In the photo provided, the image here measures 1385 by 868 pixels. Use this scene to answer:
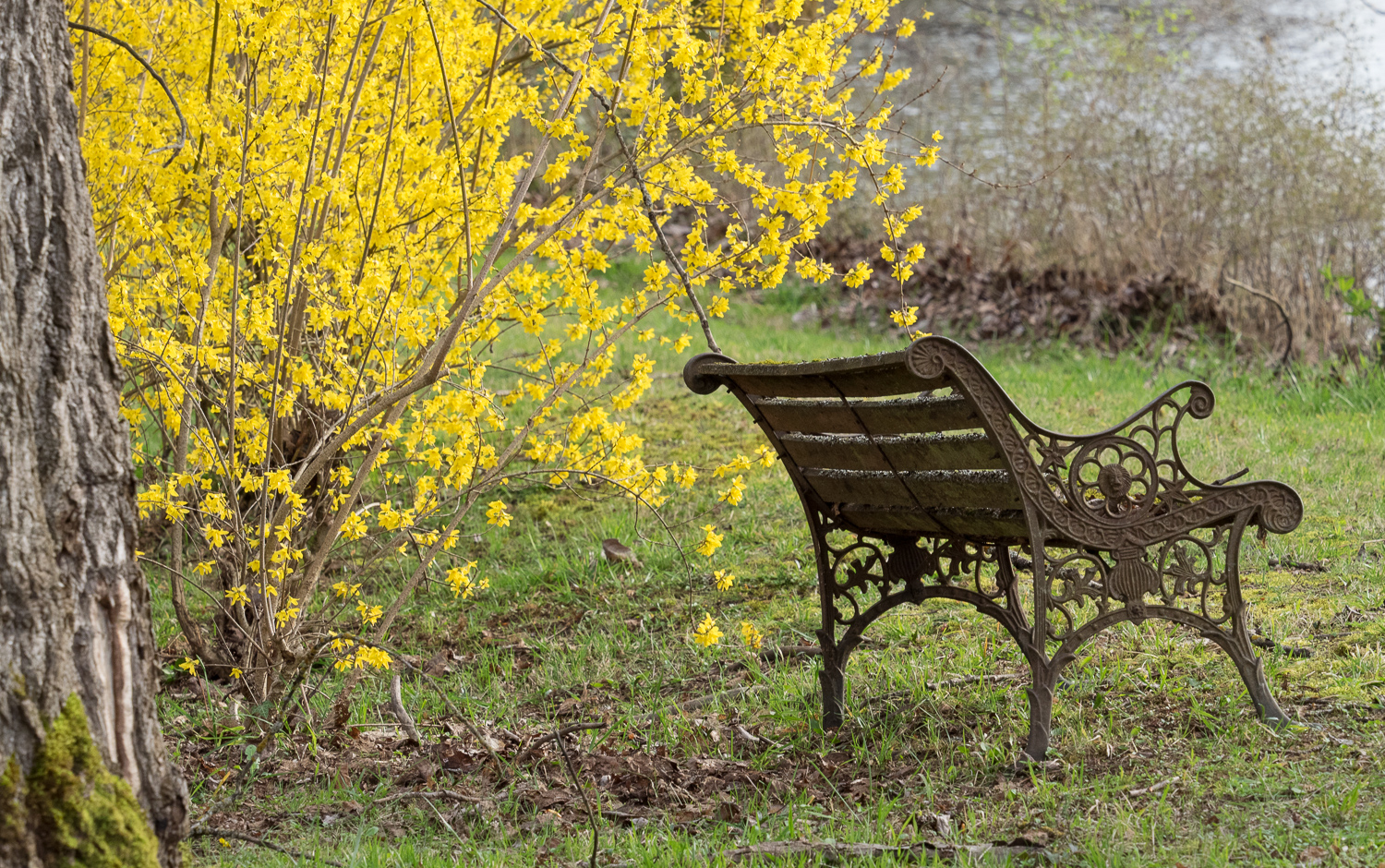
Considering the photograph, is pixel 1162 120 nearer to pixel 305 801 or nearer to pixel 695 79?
pixel 695 79

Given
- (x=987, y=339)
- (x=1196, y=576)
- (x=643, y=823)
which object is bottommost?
(x=643, y=823)

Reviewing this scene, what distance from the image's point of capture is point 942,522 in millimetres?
2881

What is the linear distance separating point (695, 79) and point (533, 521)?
8.30 feet

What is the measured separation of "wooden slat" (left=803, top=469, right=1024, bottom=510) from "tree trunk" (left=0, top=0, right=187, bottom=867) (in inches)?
66.4

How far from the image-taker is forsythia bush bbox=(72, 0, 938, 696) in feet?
10.8

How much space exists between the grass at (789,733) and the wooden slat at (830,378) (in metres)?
0.89

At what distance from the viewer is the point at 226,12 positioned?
3.20 metres

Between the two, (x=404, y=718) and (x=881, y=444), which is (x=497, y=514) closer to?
(x=404, y=718)

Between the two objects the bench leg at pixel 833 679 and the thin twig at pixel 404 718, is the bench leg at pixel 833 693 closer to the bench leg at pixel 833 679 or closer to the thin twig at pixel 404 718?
the bench leg at pixel 833 679

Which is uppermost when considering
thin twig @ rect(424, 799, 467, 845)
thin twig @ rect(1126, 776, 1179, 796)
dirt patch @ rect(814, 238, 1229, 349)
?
dirt patch @ rect(814, 238, 1229, 349)

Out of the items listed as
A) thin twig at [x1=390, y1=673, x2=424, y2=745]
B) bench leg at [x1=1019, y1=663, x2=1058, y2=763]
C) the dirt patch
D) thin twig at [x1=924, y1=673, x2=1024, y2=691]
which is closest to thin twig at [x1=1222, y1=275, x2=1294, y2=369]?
the dirt patch

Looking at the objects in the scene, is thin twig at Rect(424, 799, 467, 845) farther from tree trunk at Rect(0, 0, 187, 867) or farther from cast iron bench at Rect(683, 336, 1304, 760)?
cast iron bench at Rect(683, 336, 1304, 760)

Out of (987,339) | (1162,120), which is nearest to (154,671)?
(987,339)

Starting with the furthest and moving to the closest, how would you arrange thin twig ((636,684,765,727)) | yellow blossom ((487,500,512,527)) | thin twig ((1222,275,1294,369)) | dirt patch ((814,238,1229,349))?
dirt patch ((814,238,1229,349)), thin twig ((1222,275,1294,369)), yellow blossom ((487,500,512,527)), thin twig ((636,684,765,727))
